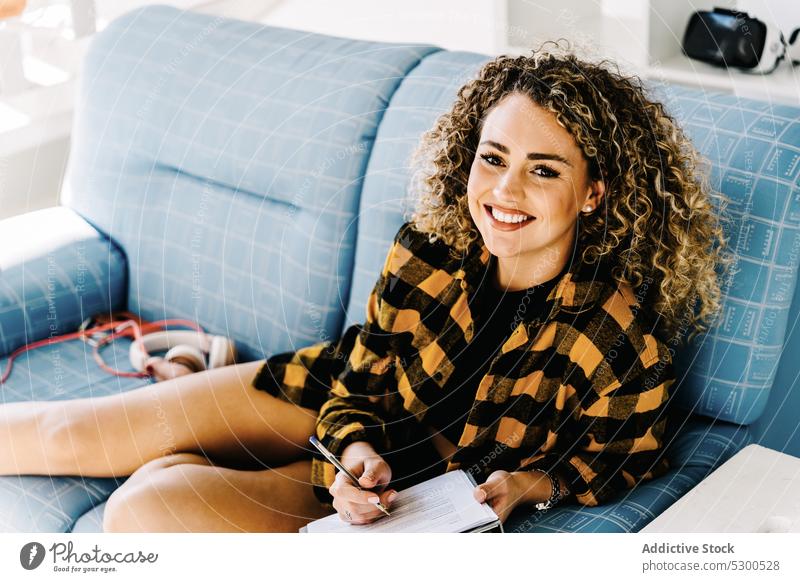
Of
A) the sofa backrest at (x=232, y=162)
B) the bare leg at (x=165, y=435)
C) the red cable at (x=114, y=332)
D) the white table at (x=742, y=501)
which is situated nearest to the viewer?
the white table at (x=742, y=501)

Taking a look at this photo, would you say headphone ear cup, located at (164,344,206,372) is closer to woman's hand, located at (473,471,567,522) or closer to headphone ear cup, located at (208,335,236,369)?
headphone ear cup, located at (208,335,236,369)

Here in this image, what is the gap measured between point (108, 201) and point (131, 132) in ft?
0.35

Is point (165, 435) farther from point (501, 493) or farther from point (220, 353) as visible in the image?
point (501, 493)

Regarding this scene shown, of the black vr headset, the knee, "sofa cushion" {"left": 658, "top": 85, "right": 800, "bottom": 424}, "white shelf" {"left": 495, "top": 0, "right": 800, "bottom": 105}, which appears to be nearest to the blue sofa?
"sofa cushion" {"left": 658, "top": 85, "right": 800, "bottom": 424}

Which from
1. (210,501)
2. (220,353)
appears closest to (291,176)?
(220,353)

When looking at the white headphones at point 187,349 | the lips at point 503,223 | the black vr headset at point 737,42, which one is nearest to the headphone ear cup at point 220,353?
the white headphones at point 187,349

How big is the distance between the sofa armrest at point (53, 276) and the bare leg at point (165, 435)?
0.27m

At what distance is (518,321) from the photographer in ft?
3.16

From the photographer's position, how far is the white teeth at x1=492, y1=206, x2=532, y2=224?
0.92 metres
